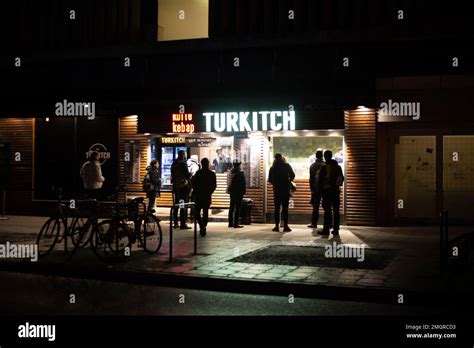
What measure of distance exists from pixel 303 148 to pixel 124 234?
281 inches

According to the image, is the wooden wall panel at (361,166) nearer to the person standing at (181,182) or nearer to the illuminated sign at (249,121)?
the illuminated sign at (249,121)

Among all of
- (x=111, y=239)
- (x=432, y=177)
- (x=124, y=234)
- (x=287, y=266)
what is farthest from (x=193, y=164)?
(x=287, y=266)

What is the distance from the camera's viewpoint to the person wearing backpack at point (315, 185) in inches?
618

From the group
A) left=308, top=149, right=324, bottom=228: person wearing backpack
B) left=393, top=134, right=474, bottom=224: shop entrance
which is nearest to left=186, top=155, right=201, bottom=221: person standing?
left=308, top=149, right=324, bottom=228: person wearing backpack

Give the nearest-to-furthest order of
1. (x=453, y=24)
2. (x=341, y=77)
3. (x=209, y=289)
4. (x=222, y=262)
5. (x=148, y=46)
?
(x=209, y=289) → (x=222, y=262) → (x=453, y=24) → (x=341, y=77) → (x=148, y=46)

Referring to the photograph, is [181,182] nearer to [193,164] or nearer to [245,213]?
[193,164]

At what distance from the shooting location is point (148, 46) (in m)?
19.0

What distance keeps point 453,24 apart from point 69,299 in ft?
40.0

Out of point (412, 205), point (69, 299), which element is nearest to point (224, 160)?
point (412, 205)

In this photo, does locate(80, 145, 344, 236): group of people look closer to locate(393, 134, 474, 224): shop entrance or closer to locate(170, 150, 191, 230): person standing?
locate(170, 150, 191, 230): person standing

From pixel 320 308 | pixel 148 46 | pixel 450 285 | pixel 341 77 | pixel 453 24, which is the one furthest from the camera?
pixel 148 46

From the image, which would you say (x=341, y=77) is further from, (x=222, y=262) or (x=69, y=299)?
(x=69, y=299)

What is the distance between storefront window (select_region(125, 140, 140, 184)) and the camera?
60.0ft

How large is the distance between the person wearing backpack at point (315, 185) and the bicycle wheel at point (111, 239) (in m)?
5.95
